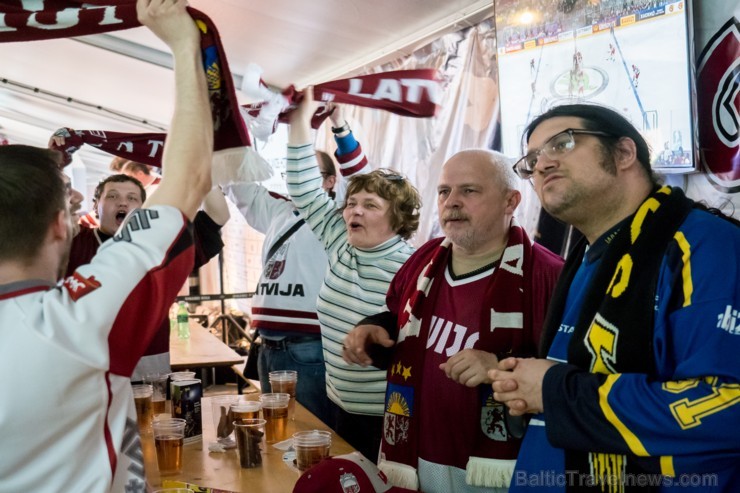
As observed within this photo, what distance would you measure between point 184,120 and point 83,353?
459 mm

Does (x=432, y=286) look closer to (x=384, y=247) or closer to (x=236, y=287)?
(x=384, y=247)

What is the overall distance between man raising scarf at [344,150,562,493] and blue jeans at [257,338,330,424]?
96 centimetres

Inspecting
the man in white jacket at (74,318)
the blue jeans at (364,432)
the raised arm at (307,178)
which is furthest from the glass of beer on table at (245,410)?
the raised arm at (307,178)

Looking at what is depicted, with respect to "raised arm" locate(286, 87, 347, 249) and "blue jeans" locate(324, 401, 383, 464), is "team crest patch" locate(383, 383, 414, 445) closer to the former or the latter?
"blue jeans" locate(324, 401, 383, 464)

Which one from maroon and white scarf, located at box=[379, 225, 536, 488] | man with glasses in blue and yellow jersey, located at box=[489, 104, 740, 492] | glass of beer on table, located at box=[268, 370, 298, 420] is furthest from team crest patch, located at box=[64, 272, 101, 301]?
glass of beer on table, located at box=[268, 370, 298, 420]

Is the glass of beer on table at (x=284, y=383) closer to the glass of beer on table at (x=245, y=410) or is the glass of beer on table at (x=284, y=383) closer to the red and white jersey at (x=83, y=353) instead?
the glass of beer on table at (x=245, y=410)

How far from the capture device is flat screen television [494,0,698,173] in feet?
6.84

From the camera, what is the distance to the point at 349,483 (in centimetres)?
146

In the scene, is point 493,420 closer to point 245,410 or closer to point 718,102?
point 245,410

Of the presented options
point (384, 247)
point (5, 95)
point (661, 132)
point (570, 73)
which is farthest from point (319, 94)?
point (5, 95)

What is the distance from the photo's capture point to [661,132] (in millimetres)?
2150

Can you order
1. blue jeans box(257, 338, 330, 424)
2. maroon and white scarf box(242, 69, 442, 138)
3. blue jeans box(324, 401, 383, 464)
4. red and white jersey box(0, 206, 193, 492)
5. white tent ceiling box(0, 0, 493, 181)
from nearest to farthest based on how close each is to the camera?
red and white jersey box(0, 206, 193, 492) < blue jeans box(324, 401, 383, 464) < maroon and white scarf box(242, 69, 442, 138) < blue jeans box(257, 338, 330, 424) < white tent ceiling box(0, 0, 493, 181)

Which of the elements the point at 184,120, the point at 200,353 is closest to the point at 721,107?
the point at 184,120

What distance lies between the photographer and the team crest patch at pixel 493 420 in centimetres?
180
